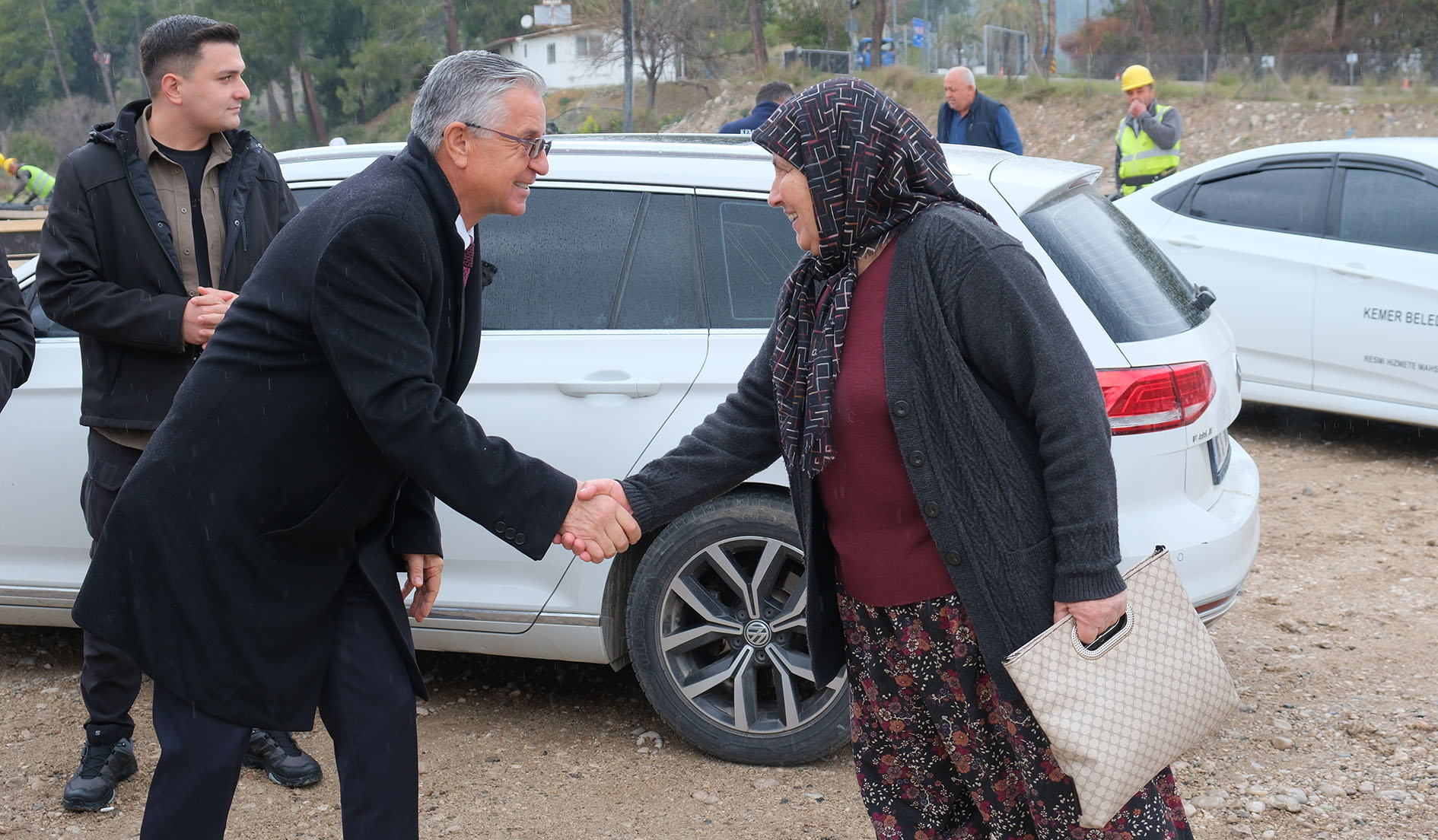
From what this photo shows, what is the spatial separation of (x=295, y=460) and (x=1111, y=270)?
2301 millimetres

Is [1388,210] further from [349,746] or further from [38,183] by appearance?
[38,183]

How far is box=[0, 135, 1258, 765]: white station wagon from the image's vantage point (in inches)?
135

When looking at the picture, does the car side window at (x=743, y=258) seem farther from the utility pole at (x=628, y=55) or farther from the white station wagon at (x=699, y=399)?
the utility pole at (x=628, y=55)

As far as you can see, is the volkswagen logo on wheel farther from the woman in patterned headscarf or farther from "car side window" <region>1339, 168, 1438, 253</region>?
"car side window" <region>1339, 168, 1438, 253</region>

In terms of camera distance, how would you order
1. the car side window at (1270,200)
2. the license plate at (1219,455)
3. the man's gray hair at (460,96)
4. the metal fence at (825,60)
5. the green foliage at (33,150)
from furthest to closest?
the metal fence at (825,60) → the green foliage at (33,150) → the car side window at (1270,200) → the license plate at (1219,455) → the man's gray hair at (460,96)

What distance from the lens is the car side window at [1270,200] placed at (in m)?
7.02

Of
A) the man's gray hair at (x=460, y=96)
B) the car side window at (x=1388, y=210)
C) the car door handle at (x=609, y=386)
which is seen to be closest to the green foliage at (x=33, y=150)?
the car side window at (x=1388, y=210)

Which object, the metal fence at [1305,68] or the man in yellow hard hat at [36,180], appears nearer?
the man in yellow hard hat at [36,180]

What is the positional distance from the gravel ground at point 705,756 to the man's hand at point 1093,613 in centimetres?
142

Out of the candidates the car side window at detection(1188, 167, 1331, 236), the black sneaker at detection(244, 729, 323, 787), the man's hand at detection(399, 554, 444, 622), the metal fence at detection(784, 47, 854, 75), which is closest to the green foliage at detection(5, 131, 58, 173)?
the metal fence at detection(784, 47, 854, 75)

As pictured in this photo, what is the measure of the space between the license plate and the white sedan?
10.4 ft

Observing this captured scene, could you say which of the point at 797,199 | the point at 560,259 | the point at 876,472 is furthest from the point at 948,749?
the point at 560,259

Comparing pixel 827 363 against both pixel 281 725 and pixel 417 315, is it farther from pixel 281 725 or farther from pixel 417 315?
pixel 281 725

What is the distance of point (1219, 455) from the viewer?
364cm
